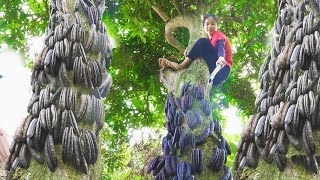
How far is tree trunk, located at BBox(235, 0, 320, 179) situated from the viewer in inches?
74.8

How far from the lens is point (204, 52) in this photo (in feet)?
14.0

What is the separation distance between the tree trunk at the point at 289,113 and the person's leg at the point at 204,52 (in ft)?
6.20

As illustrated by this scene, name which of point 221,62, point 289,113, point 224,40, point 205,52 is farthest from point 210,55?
point 289,113

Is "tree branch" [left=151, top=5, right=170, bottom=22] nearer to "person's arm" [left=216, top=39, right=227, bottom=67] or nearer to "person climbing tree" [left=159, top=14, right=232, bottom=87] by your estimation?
"person climbing tree" [left=159, top=14, right=232, bottom=87]

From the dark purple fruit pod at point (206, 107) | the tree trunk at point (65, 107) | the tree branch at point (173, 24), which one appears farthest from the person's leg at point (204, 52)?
the tree trunk at point (65, 107)

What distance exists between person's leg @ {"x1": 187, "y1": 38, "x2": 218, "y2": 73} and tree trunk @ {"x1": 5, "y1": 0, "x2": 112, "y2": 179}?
1.44 m

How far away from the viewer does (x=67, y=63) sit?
2.52 m

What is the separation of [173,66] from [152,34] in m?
2.21

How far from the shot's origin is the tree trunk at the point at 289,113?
6.23 feet

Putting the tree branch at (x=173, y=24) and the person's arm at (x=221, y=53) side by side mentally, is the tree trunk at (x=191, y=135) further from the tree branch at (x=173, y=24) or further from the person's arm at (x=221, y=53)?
the tree branch at (x=173, y=24)

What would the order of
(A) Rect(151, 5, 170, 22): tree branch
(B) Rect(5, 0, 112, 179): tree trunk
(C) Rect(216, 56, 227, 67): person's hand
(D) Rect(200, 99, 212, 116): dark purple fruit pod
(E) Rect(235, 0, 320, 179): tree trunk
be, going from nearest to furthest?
(E) Rect(235, 0, 320, 179): tree trunk → (B) Rect(5, 0, 112, 179): tree trunk → (D) Rect(200, 99, 212, 116): dark purple fruit pod → (C) Rect(216, 56, 227, 67): person's hand → (A) Rect(151, 5, 170, 22): tree branch

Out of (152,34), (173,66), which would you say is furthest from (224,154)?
(152,34)

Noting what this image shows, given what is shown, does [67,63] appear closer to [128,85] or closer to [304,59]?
[304,59]

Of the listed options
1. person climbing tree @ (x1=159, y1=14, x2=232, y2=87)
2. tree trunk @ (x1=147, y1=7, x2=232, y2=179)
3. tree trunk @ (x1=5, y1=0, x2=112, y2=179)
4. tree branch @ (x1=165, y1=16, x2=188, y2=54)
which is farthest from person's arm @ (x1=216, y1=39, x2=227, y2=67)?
tree trunk @ (x1=5, y1=0, x2=112, y2=179)
